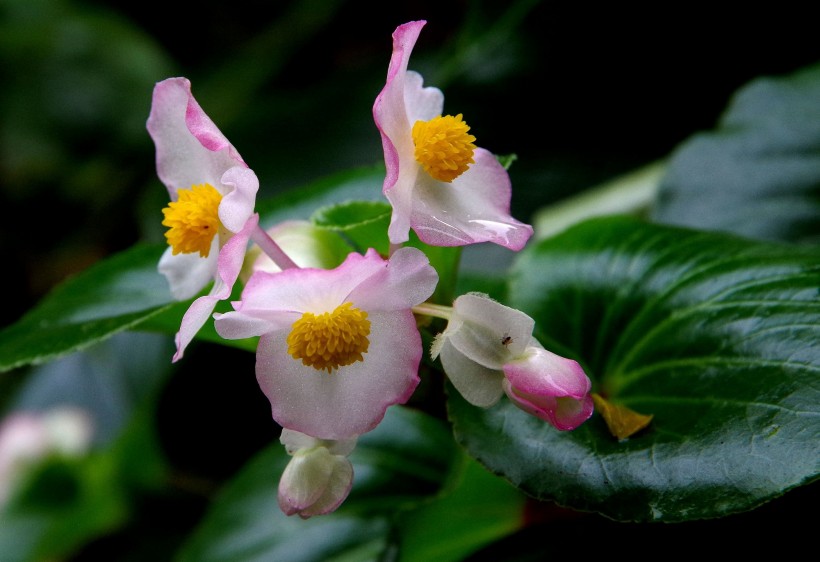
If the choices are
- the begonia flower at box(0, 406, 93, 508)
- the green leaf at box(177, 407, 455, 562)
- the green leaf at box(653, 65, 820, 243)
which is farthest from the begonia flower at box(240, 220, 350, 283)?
the begonia flower at box(0, 406, 93, 508)

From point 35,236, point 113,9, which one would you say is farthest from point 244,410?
point 113,9

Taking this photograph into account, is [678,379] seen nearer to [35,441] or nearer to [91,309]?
[91,309]

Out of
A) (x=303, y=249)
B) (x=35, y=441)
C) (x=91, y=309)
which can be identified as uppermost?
(x=303, y=249)

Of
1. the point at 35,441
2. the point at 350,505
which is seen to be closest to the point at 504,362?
the point at 350,505

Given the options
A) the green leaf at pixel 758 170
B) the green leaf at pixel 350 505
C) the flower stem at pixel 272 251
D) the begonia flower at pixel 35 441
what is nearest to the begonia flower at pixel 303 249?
the flower stem at pixel 272 251

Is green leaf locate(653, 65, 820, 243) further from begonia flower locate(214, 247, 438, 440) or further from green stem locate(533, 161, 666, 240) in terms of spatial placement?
begonia flower locate(214, 247, 438, 440)
